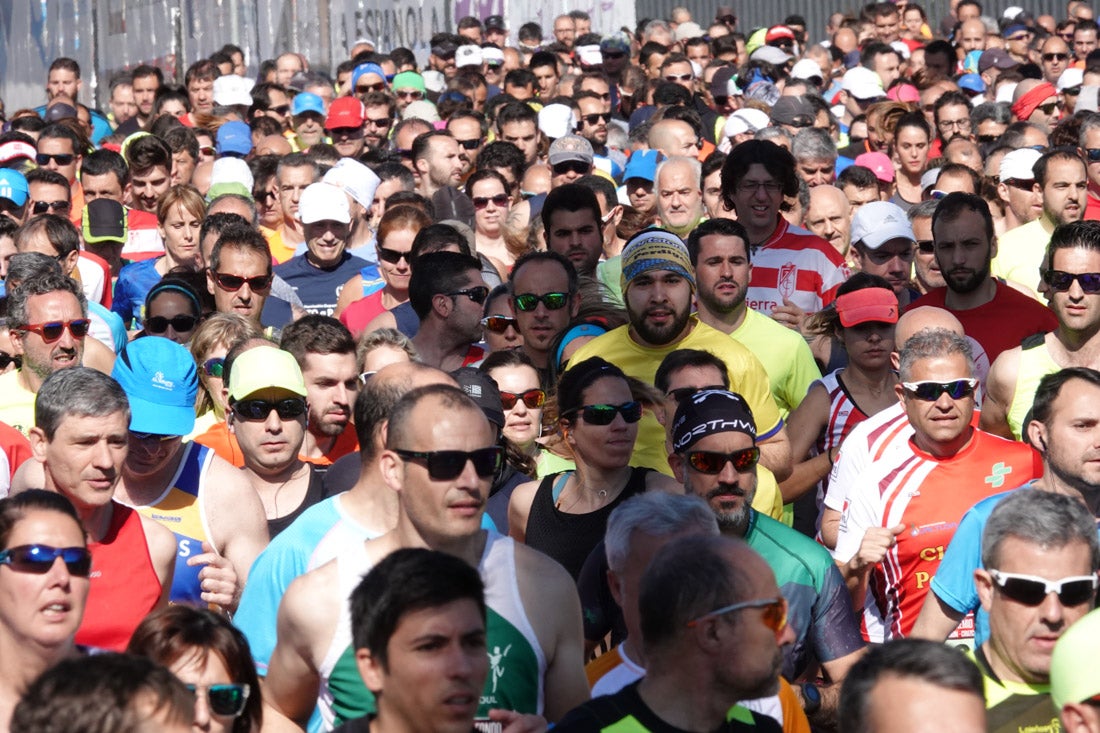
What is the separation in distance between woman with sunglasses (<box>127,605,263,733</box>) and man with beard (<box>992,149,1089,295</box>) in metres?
6.16

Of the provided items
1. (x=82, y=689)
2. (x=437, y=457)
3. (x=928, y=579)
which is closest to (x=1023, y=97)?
(x=928, y=579)

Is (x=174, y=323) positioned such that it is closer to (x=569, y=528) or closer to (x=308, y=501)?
(x=308, y=501)

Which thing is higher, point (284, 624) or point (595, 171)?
point (595, 171)

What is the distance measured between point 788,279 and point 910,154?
3.74 metres

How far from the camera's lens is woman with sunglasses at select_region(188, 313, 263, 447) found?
7281 millimetres

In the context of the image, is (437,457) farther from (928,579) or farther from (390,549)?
(928,579)

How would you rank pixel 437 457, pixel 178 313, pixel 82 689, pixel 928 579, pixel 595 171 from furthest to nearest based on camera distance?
pixel 595 171, pixel 178 313, pixel 928 579, pixel 437 457, pixel 82 689

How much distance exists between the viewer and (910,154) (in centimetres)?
1214

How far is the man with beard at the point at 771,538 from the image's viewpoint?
519cm

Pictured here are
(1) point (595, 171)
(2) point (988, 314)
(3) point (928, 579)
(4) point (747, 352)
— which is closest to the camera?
(3) point (928, 579)

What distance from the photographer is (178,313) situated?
8539mm

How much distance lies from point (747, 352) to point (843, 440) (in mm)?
533

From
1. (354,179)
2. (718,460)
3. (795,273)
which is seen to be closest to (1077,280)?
(795,273)

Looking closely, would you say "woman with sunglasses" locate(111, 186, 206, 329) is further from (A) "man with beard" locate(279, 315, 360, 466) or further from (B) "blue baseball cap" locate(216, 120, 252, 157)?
(B) "blue baseball cap" locate(216, 120, 252, 157)
